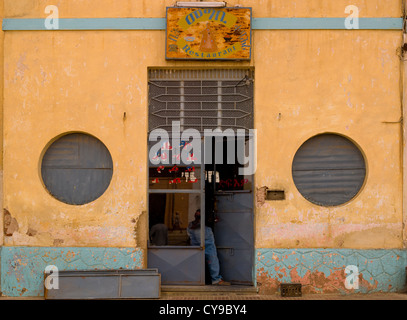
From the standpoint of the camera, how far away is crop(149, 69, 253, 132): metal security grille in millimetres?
8203

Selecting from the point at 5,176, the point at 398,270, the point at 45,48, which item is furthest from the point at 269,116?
the point at 5,176

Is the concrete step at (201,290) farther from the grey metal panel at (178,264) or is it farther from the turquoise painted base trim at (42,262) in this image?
the turquoise painted base trim at (42,262)

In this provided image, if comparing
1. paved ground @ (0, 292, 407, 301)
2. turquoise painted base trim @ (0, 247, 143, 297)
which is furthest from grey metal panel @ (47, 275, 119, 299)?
paved ground @ (0, 292, 407, 301)

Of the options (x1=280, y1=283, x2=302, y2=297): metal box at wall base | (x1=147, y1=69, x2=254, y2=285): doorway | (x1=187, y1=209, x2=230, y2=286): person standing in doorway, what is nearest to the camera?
(x1=280, y1=283, x2=302, y2=297): metal box at wall base

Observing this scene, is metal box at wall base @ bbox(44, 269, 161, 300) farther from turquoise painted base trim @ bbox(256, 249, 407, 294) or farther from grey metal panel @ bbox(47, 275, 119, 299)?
Answer: turquoise painted base trim @ bbox(256, 249, 407, 294)

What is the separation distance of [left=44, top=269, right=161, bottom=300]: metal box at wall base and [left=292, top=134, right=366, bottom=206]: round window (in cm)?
278

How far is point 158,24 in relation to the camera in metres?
8.05

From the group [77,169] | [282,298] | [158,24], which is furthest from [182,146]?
[282,298]

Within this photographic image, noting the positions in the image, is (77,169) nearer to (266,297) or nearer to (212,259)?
(212,259)

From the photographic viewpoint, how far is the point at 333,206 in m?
8.04

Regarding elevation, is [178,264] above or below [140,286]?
above

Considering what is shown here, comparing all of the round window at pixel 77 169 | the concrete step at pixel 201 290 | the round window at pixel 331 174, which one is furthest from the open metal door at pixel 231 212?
the round window at pixel 77 169

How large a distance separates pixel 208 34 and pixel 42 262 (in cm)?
449

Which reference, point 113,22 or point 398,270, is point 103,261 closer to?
point 113,22
